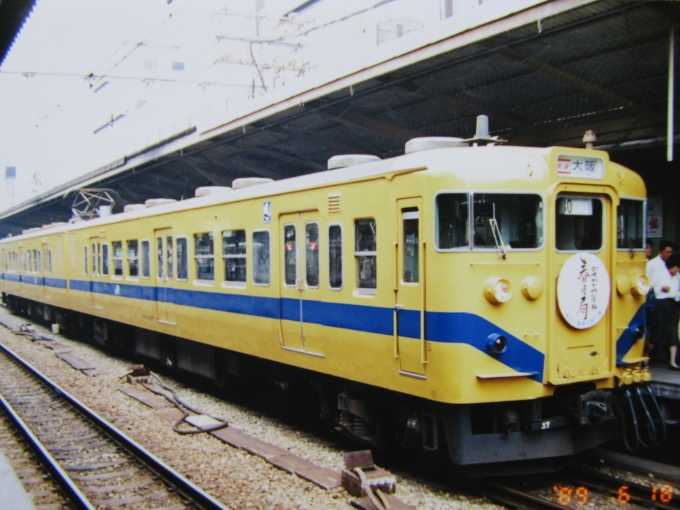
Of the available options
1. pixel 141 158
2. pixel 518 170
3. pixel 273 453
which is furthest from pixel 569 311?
pixel 141 158

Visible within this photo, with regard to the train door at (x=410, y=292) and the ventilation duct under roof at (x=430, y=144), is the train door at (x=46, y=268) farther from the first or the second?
the train door at (x=410, y=292)

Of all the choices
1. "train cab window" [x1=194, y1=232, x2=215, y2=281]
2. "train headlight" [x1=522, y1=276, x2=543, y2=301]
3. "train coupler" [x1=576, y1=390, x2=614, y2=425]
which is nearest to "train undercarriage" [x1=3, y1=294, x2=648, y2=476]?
"train coupler" [x1=576, y1=390, x2=614, y2=425]

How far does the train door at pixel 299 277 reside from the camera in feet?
24.0

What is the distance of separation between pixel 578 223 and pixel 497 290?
3.71ft

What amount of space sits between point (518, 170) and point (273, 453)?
12.5 feet

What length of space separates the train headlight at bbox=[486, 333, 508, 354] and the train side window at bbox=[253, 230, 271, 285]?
3341mm

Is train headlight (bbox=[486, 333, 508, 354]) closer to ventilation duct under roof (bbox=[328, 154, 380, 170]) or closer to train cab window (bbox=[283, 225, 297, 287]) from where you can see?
ventilation duct under roof (bbox=[328, 154, 380, 170])

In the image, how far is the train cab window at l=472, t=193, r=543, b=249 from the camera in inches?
226

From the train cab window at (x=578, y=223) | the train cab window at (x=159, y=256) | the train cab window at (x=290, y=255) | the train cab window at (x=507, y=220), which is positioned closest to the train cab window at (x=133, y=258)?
the train cab window at (x=159, y=256)

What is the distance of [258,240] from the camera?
8453 mm

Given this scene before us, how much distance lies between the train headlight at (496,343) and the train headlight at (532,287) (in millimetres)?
417

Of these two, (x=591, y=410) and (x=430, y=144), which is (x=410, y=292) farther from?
(x=591, y=410)

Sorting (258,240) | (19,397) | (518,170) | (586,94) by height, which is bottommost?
(19,397)

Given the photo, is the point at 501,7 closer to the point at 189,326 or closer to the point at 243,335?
the point at 243,335
